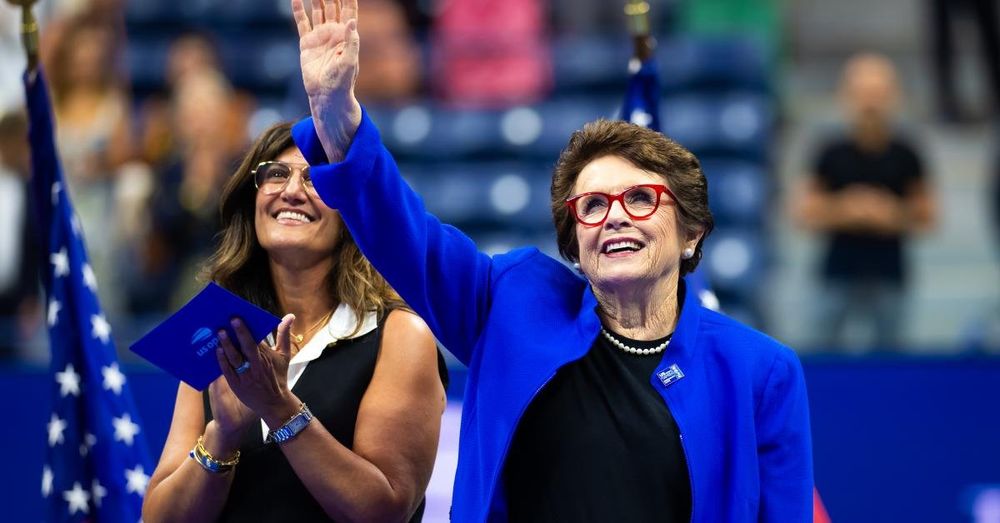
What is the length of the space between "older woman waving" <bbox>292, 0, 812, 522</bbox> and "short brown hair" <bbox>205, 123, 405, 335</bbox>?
1.14ft

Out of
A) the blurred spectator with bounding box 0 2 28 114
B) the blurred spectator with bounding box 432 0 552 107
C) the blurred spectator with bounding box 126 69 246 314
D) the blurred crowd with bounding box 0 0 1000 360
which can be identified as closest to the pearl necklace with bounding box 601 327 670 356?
the blurred crowd with bounding box 0 0 1000 360

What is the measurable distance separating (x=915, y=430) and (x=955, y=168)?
→ 3.78 metres

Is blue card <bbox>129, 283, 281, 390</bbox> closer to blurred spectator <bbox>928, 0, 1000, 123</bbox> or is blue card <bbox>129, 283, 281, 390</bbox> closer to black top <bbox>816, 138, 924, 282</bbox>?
black top <bbox>816, 138, 924, 282</bbox>

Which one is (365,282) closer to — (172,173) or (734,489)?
(734,489)

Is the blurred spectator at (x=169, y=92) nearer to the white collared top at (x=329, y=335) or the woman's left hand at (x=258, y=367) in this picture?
the white collared top at (x=329, y=335)

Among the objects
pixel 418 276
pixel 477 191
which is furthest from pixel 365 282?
pixel 477 191

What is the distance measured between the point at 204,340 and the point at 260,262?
0.48m

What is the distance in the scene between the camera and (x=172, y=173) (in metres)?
6.75

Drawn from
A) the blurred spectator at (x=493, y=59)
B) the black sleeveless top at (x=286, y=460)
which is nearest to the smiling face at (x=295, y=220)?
the black sleeveless top at (x=286, y=460)

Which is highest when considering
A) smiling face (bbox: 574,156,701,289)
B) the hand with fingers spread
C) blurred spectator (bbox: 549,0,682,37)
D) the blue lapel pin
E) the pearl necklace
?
the hand with fingers spread

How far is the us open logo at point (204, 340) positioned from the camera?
287 centimetres

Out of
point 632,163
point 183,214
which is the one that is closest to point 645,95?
point 632,163

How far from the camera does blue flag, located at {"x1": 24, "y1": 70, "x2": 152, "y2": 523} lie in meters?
3.92

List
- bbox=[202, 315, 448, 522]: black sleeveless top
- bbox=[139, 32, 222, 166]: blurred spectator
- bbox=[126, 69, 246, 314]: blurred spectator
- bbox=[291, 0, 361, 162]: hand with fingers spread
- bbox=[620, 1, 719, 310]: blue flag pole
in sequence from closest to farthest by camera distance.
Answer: bbox=[291, 0, 361, 162]: hand with fingers spread < bbox=[202, 315, 448, 522]: black sleeveless top < bbox=[620, 1, 719, 310]: blue flag pole < bbox=[126, 69, 246, 314]: blurred spectator < bbox=[139, 32, 222, 166]: blurred spectator
